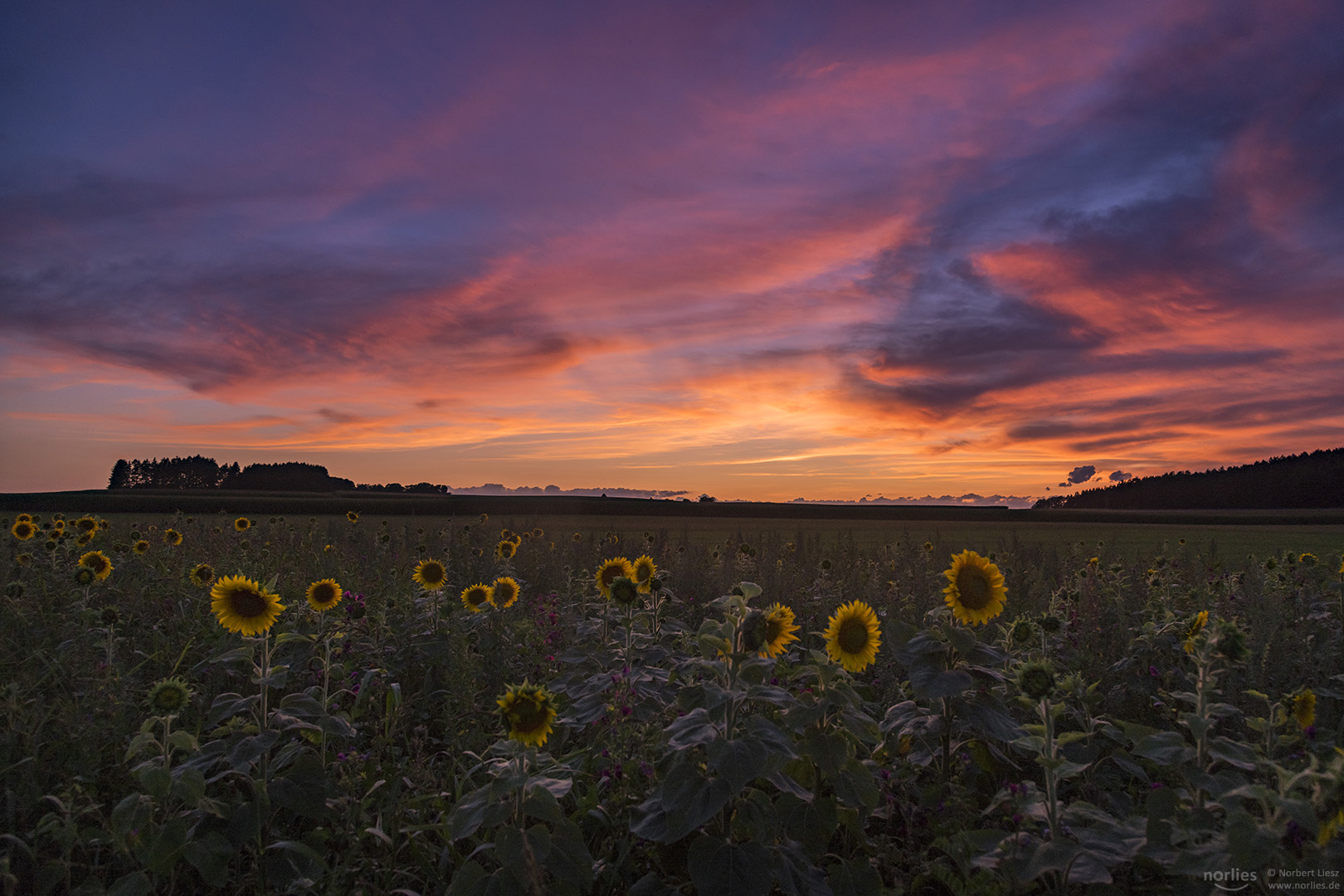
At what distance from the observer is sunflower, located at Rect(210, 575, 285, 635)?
4105 mm

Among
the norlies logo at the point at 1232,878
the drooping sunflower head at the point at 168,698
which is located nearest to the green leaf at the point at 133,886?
the drooping sunflower head at the point at 168,698

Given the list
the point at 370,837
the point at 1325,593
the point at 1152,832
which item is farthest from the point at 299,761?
the point at 1325,593

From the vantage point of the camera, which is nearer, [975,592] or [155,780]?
[155,780]

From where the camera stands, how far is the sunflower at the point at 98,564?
7453 millimetres

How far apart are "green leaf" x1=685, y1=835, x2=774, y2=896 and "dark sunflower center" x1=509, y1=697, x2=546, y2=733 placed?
724mm

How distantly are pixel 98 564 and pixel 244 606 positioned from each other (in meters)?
5.08

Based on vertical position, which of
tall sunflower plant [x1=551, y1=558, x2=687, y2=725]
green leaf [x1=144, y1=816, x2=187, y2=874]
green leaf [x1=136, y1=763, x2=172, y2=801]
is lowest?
green leaf [x1=144, y1=816, x2=187, y2=874]

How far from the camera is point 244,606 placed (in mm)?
4156

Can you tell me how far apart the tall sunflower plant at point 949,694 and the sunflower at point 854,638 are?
0.73 feet

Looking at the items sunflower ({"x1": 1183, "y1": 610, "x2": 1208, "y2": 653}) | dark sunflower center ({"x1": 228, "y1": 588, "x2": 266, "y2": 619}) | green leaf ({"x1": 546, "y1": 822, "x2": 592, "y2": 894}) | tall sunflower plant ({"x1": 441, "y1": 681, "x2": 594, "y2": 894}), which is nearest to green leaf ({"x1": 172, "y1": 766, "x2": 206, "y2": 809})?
tall sunflower plant ({"x1": 441, "y1": 681, "x2": 594, "y2": 894})

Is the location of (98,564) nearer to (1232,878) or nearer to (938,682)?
(938,682)

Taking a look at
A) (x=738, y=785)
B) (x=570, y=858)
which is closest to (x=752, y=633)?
(x=738, y=785)

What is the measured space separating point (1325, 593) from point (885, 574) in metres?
4.78

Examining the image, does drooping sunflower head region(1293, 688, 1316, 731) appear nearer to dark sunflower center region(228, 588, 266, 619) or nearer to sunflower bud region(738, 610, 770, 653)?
sunflower bud region(738, 610, 770, 653)
